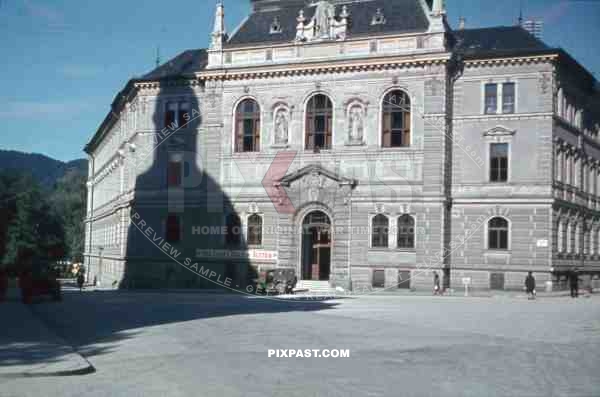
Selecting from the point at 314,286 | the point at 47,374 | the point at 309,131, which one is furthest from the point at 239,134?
the point at 47,374

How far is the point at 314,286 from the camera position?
46438 mm

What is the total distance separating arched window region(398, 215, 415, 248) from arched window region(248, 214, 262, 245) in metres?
9.24

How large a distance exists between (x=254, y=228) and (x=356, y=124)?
9402 millimetres

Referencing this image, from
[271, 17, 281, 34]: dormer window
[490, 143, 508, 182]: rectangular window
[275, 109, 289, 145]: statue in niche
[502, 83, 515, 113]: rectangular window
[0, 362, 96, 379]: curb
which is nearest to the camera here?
[0, 362, 96, 379]: curb

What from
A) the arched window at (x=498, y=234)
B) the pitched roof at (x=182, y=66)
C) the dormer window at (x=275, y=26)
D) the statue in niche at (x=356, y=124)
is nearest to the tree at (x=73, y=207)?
the pitched roof at (x=182, y=66)

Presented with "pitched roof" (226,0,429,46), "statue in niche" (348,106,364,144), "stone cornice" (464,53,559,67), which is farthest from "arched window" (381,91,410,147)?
"stone cornice" (464,53,559,67)

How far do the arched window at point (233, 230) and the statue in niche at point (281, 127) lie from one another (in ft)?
18.6

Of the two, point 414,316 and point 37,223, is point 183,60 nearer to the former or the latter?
point 37,223

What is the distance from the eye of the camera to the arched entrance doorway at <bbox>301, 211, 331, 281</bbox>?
48.0m

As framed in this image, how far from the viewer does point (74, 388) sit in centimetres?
1291

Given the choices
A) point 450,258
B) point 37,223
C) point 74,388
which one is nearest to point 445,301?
point 450,258

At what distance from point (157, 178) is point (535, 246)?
2495cm

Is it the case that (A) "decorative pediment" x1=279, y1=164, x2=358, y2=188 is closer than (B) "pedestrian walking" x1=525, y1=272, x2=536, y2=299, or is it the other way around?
(B) "pedestrian walking" x1=525, y1=272, x2=536, y2=299

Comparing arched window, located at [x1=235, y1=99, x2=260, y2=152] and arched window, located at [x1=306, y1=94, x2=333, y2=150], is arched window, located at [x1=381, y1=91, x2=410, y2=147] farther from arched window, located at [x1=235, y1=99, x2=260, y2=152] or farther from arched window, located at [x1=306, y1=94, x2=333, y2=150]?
arched window, located at [x1=235, y1=99, x2=260, y2=152]
